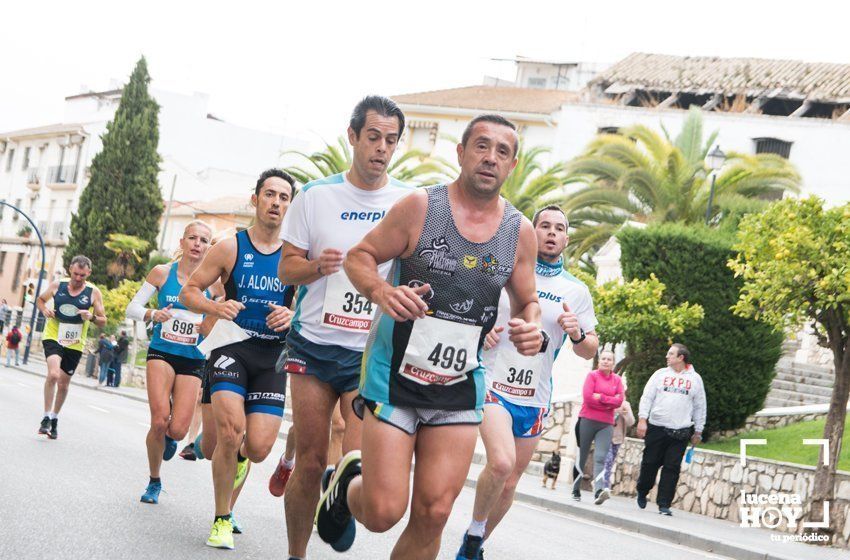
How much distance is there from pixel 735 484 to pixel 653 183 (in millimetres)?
20529

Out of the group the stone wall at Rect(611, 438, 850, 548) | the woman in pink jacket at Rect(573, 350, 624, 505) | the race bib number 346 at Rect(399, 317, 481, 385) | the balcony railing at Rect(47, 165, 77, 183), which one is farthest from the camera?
the balcony railing at Rect(47, 165, 77, 183)

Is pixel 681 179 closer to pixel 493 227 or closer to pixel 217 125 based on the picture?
pixel 493 227

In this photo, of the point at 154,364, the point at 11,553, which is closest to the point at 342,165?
the point at 154,364

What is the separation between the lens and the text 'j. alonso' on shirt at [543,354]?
29.5 feet

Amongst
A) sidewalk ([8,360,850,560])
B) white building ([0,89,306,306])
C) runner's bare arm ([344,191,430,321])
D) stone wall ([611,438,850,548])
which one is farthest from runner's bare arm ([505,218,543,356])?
white building ([0,89,306,306])

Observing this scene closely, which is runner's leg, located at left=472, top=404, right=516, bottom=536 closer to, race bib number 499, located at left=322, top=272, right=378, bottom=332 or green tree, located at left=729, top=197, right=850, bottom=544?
race bib number 499, located at left=322, top=272, right=378, bottom=332

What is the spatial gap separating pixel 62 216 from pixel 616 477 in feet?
242

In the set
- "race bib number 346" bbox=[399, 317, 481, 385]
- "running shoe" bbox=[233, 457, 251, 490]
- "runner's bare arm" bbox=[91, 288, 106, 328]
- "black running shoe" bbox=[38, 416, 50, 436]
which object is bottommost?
"black running shoe" bbox=[38, 416, 50, 436]

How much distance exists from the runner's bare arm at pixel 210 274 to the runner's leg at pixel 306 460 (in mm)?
1408

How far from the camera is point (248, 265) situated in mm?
8242

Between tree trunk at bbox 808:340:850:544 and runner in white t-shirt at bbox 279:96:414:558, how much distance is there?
9705 mm

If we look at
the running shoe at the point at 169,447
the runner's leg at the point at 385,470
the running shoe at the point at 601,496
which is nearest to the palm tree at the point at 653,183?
the running shoe at the point at 601,496

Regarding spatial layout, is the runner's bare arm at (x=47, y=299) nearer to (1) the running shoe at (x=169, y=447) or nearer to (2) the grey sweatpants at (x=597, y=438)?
(1) the running shoe at (x=169, y=447)

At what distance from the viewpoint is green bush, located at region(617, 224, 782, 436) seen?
22578 mm
